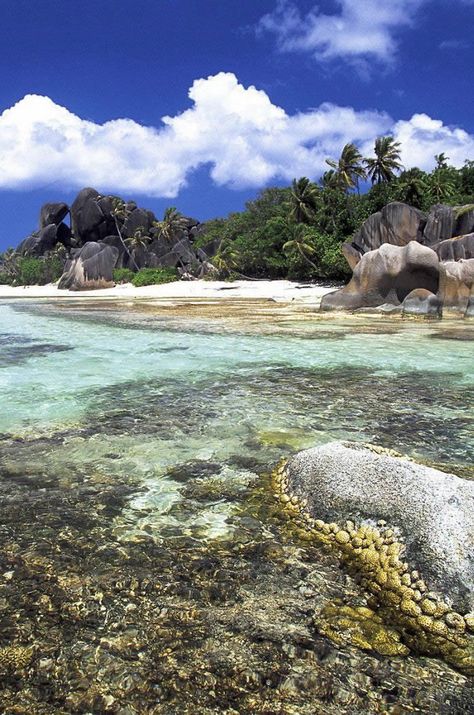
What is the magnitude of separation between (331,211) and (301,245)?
4929mm

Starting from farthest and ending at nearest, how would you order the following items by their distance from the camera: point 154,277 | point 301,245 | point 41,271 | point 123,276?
point 41,271
point 123,276
point 154,277
point 301,245

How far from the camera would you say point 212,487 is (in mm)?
4176

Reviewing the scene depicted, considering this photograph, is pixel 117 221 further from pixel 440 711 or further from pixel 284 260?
pixel 440 711

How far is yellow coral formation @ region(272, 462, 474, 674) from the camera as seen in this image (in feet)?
7.98

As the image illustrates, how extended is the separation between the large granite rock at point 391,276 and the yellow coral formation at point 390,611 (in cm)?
1857

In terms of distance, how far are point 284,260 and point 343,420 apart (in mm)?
41439

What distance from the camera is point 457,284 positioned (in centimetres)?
1914

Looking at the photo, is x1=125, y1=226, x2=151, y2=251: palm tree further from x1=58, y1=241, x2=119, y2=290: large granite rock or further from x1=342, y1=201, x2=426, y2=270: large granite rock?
x1=342, y1=201, x2=426, y2=270: large granite rock

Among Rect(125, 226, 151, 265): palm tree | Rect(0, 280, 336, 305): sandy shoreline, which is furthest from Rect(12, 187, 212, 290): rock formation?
Rect(0, 280, 336, 305): sandy shoreline

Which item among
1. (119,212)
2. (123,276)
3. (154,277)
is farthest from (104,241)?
(154,277)

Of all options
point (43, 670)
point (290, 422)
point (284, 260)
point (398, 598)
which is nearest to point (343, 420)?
point (290, 422)

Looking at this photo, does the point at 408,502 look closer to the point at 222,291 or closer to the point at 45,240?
the point at 222,291

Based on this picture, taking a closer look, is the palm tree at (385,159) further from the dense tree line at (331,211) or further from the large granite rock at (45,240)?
the large granite rock at (45,240)

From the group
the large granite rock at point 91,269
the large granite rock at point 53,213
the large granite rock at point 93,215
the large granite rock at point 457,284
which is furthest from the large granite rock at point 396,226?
the large granite rock at point 53,213
